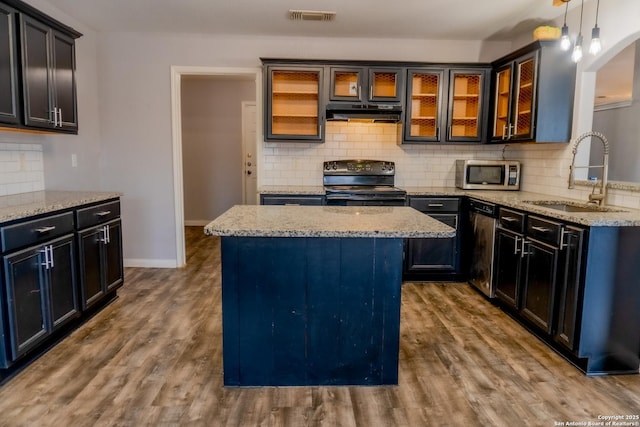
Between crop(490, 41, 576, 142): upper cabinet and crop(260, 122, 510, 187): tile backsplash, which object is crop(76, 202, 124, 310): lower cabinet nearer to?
crop(260, 122, 510, 187): tile backsplash

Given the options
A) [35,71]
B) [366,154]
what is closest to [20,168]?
[35,71]

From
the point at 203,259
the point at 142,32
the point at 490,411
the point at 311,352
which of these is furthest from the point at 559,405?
the point at 142,32

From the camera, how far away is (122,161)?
446cm

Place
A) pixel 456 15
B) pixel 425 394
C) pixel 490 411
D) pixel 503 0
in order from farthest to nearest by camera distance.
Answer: pixel 456 15 → pixel 503 0 → pixel 425 394 → pixel 490 411

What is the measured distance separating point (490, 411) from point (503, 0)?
298 cm

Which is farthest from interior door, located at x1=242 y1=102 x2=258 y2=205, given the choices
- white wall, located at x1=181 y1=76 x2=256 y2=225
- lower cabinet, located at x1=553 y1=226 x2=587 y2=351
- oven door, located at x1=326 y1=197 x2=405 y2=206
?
lower cabinet, located at x1=553 y1=226 x2=587 y2=351

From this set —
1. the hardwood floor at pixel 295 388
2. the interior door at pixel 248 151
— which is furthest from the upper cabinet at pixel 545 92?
the interior door at pixel 248 151

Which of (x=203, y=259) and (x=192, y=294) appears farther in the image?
(x=203, y=259)

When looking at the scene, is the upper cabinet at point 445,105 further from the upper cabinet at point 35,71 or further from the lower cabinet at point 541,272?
the upper cabinet at point 35,71

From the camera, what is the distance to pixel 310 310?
221 centimetres

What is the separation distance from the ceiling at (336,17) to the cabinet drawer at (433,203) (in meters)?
1.64

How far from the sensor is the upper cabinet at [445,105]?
4.21 metres

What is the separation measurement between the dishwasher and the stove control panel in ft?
3.35

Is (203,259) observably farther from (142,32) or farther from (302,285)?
(302,285)
